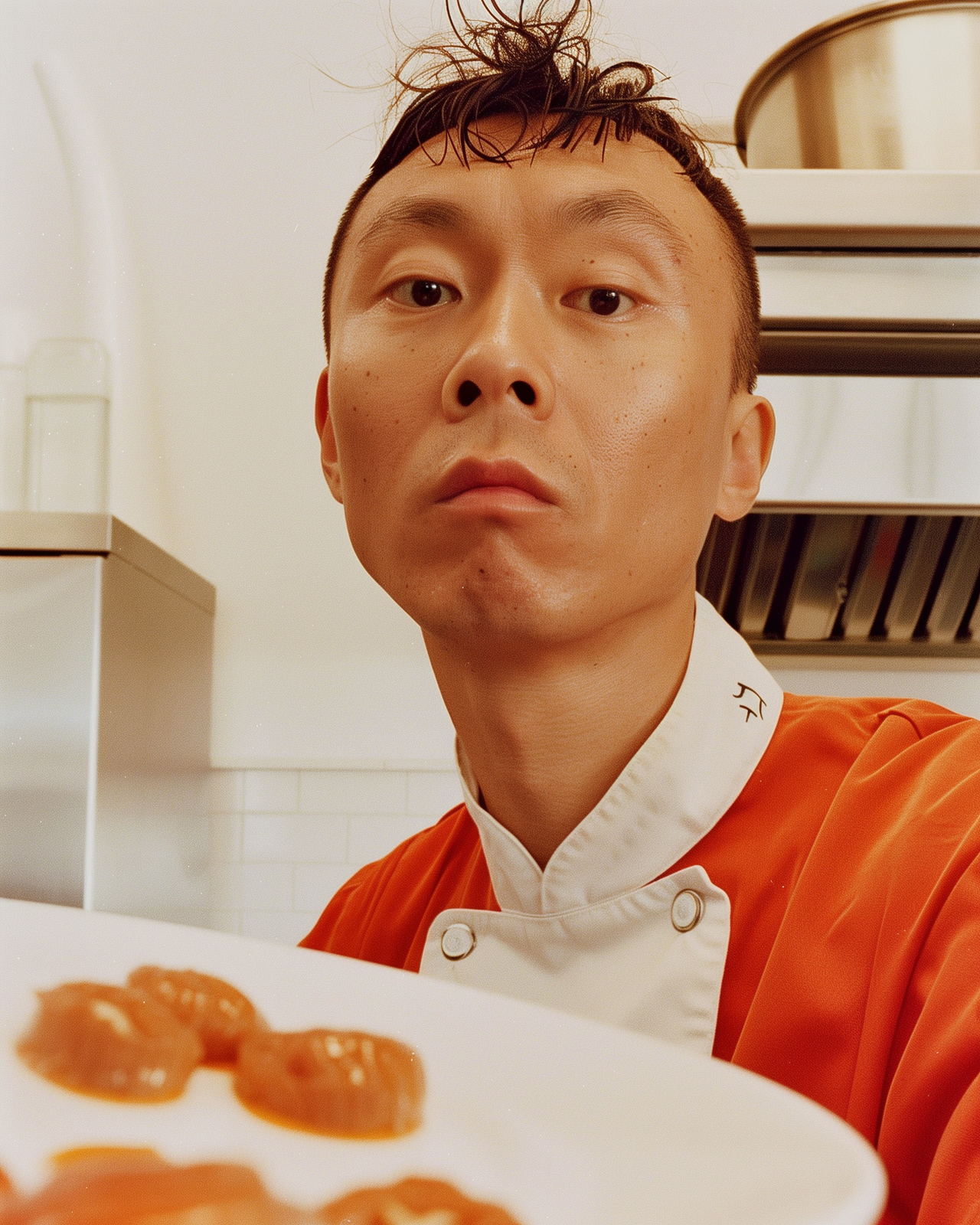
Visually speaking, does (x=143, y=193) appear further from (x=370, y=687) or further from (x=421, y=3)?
(x=370, y=687)

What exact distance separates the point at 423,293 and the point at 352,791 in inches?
48.5

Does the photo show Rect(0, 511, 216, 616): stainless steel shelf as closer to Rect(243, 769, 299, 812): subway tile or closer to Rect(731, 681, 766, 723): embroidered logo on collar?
Rect(243, 769, 299, 812): subway tile

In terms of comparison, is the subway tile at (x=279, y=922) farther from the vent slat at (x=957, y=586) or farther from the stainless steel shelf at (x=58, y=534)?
the vent slat at (x=957, y=586)

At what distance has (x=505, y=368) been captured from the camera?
63 cm

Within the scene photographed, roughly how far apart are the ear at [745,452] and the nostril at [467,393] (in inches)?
10.7

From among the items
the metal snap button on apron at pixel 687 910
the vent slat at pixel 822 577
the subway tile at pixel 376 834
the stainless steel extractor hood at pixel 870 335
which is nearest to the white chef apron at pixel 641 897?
the metal snap button on apron at pixel 687 910

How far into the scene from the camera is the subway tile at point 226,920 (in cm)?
181

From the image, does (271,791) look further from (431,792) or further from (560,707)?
(560,707)

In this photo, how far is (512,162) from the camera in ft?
2.42

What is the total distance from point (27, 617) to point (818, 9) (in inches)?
64.6

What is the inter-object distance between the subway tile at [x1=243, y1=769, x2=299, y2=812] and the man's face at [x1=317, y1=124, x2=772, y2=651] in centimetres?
115

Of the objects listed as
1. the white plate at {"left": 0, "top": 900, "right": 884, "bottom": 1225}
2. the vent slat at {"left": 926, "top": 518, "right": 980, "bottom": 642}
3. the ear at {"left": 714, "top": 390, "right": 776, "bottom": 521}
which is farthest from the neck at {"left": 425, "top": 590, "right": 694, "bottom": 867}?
the vent slat at {"left": 926, "top": 518, "right": 980, "bottom": 642}

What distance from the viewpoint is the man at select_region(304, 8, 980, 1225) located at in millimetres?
629

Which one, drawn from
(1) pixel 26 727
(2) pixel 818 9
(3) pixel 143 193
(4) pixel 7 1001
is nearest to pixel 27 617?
(1) pixel 26 727
